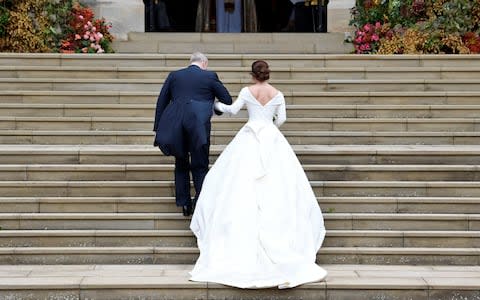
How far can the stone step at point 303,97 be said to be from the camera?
11.6m

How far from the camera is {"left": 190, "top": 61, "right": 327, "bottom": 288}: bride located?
7.68 m

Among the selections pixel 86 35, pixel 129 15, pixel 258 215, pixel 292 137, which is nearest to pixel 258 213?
pixel 258 215

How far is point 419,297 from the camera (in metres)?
7.59

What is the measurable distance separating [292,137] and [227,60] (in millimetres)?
2395

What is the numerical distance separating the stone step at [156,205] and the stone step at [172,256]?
0.68 meters

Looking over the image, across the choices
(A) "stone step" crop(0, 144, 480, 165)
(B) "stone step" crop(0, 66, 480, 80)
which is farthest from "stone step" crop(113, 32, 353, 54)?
(A) "stone step" crop(0, 144, 480, 165)

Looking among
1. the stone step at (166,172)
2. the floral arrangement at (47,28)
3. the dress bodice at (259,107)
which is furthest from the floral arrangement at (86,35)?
the dress bodice at (259,107)

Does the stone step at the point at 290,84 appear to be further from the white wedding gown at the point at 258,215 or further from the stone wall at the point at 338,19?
the stone wall at the point at 338,19

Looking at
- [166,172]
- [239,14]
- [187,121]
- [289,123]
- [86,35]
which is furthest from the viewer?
[239,14]

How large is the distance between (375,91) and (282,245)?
15.9 ft

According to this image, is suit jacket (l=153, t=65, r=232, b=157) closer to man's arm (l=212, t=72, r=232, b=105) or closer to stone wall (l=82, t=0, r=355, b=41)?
man's arm (l=212, t=72, r=232, b=105)

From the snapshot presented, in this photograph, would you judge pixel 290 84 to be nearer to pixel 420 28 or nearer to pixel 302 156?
pixel 302 156

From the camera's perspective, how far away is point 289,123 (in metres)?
11.2

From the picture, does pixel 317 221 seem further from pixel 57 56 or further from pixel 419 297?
pixel 57 56
